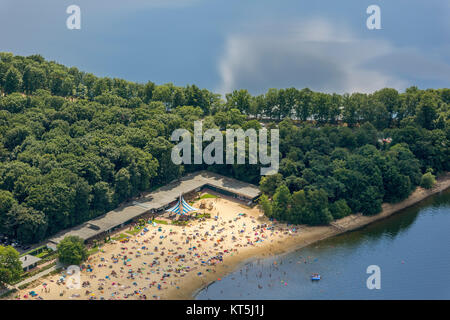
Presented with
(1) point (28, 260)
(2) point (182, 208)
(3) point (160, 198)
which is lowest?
(1) point (28, 260)

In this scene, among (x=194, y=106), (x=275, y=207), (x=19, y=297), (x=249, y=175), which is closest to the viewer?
(x=19, y=297)

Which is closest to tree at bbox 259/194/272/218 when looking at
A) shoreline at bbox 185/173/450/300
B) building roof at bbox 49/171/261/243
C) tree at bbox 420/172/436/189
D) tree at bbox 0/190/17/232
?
building roof at bbox 49/171/261/243

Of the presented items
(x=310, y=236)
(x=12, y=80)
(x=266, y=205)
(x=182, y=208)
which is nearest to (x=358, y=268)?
(x=310, y=236)

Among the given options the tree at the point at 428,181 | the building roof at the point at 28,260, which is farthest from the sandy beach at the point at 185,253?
the tree at the point at 428,181

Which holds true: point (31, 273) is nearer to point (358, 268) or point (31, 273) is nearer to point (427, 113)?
point (358, 268)

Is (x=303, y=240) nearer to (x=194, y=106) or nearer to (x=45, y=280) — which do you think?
(x=45, y=280)

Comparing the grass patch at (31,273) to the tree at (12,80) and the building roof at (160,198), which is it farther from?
the tree at (12,80)

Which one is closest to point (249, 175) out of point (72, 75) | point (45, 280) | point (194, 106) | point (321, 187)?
point (321, 187)
